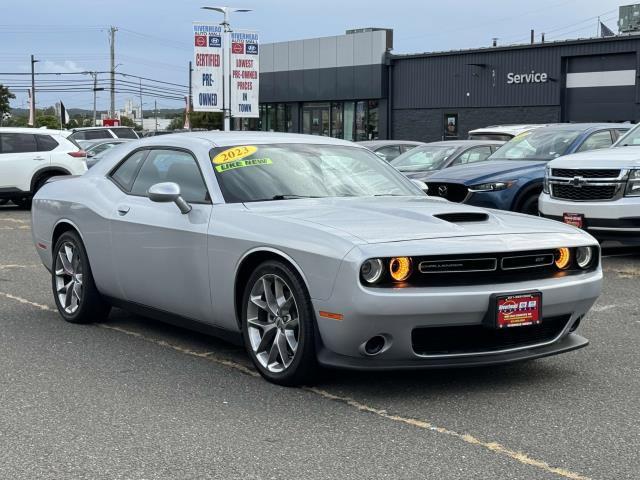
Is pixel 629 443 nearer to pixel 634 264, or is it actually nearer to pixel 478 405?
pixel 478 405

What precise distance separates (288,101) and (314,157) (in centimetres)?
4229

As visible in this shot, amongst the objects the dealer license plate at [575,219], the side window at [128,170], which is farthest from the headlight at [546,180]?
the side window at [128,170]

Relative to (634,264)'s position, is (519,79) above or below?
above

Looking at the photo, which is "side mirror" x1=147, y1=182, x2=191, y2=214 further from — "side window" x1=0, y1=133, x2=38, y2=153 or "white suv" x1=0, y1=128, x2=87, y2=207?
"side window" x1=0, y1=133, x2=38, y2=153

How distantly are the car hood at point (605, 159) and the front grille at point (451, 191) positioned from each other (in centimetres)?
133

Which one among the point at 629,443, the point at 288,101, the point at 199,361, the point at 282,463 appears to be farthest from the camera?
the point at 288,101

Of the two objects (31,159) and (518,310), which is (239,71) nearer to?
(31,159)

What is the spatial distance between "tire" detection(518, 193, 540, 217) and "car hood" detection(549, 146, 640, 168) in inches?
38.5

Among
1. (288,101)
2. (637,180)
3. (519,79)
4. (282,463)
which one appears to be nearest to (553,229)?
(282,463)

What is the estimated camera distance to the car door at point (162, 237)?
5.95 m

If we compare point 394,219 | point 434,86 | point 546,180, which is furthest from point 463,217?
point 434,86

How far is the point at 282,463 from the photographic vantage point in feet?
13.6

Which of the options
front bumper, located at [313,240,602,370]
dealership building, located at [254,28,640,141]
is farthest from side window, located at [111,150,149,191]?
dealership building, located at [254,28,640,141]

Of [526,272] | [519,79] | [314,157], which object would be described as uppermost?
[519,79]
